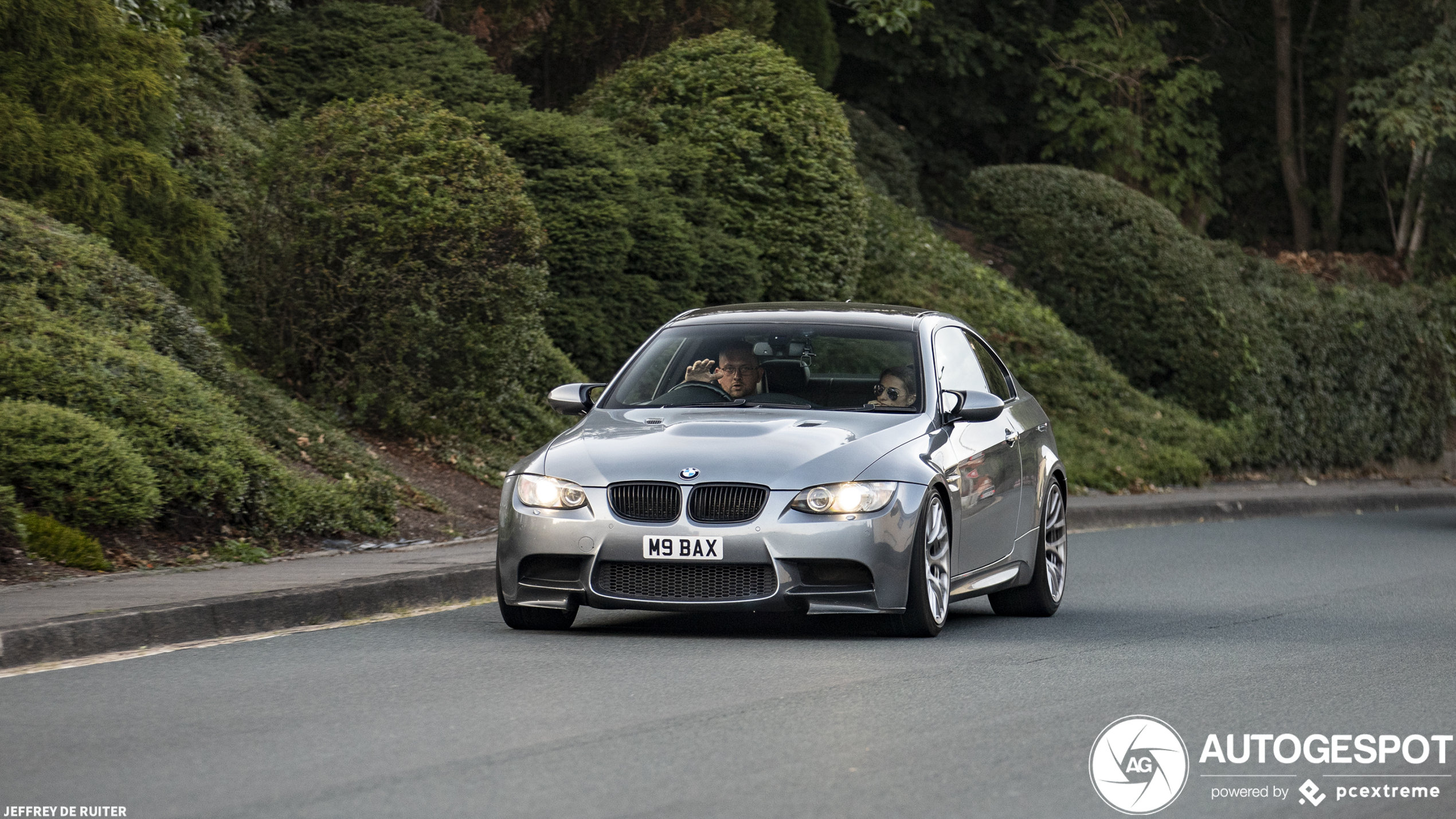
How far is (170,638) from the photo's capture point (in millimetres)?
9156

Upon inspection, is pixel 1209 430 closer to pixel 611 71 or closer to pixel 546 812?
pixel 611 71

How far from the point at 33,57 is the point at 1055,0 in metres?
23.6

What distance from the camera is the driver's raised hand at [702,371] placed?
10438 millimetres

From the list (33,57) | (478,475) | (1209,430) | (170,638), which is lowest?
(1209,430)

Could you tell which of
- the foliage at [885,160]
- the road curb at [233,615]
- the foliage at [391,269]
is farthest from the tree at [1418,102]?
the road curb at [233,615]

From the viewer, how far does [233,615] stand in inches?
376

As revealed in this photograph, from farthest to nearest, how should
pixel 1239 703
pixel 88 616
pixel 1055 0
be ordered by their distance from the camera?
pixel 1055 0 < pixel 88 616 < pixel 1239 703

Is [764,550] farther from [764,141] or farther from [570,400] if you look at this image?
[764,141]

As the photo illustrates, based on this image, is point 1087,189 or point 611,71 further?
point 1087,189

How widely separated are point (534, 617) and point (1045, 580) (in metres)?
3.16

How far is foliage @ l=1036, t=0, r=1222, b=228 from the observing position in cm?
3306

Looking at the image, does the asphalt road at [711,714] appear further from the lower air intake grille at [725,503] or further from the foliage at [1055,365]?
the foliage at [1055,365]

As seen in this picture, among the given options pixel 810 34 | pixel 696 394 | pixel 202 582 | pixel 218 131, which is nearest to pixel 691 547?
pixel 696 394

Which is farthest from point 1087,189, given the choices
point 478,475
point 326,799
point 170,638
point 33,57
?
point 326,799
